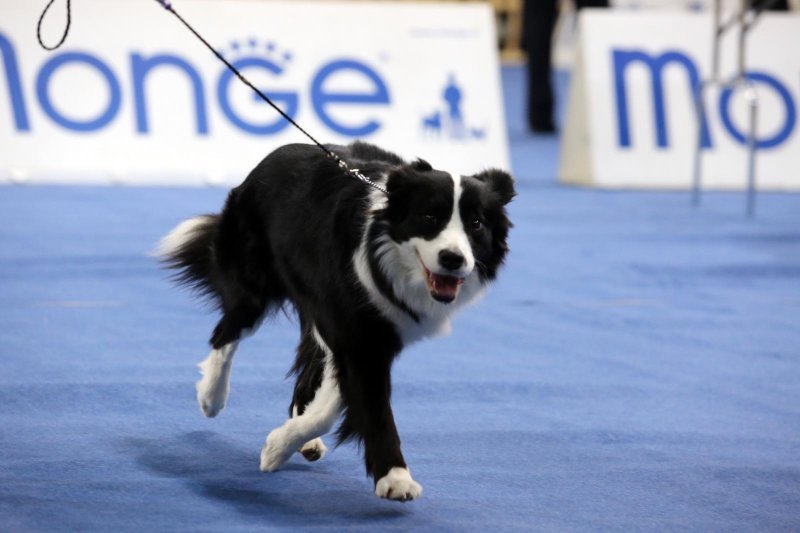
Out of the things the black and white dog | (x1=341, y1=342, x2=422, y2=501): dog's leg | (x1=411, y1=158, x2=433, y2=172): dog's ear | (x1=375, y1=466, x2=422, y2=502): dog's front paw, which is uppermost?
(x1=411, y1=158, x2=433, y2=172): dog's ear

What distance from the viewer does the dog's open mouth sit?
295cm

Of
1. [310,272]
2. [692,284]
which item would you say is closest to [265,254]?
[310,272]

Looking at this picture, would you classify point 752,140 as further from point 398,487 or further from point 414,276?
point 398,487

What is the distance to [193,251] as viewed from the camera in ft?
13.4

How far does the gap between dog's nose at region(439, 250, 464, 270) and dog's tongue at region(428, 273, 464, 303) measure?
0.06 meters

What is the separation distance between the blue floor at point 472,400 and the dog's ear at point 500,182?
743 millimetres

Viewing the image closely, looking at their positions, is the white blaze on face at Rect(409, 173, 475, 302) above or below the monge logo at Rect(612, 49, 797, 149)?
above

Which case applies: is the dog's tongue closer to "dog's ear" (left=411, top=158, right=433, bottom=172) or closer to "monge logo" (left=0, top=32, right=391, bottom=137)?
"dog's ear" (left=411, top=158, right=433, bottom=172)

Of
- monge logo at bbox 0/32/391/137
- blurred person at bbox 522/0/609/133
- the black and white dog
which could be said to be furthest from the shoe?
the black and white dog

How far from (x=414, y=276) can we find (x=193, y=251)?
50.0 inches

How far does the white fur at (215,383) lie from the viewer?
366 cm

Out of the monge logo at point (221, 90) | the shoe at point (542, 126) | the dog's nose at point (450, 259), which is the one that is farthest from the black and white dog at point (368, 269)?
the shoe at point (542, 126)

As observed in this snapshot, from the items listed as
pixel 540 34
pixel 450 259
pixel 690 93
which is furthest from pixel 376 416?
pixel 540 34

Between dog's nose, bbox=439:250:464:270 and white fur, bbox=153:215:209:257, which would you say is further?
white fur, bbox=153:215:209:257
